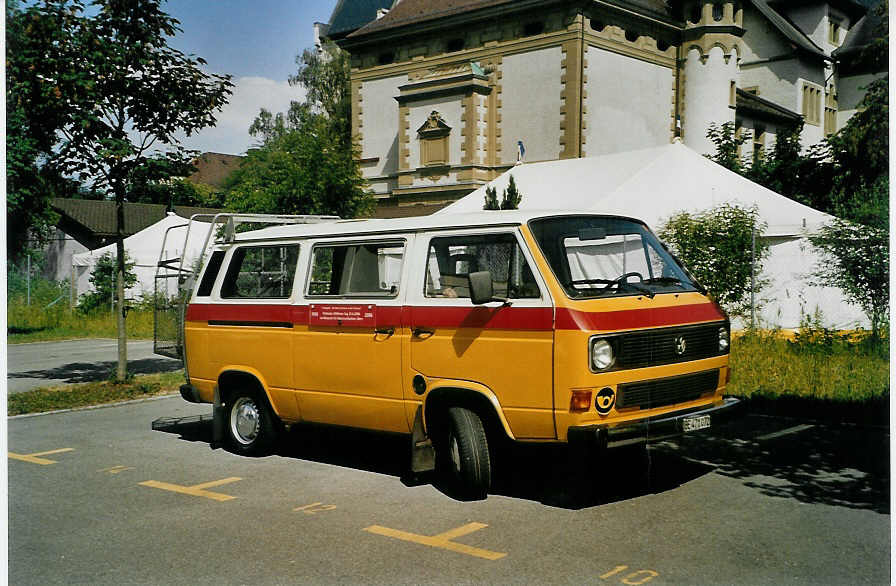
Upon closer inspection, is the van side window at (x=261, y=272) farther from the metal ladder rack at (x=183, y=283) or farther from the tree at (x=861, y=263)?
the tree at (x=861, y=263)

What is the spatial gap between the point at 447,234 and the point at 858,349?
9.21 metres

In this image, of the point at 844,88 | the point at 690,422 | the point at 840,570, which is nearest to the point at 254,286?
the point at 690,422

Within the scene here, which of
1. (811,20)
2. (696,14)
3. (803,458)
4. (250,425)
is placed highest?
(811,20)

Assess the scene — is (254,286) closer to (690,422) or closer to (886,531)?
(690,422)

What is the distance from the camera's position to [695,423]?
7.47 metres

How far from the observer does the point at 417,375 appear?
26.2ft

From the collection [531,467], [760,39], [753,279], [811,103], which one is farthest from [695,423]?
[811,103]

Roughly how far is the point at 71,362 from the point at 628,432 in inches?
593

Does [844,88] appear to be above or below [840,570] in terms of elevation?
above

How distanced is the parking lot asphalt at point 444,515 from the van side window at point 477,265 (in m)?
1.31

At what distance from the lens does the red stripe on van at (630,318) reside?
704 cm

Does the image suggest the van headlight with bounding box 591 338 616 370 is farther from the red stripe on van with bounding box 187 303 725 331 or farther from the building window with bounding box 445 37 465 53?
the building window with bounding box 445 37 465 53

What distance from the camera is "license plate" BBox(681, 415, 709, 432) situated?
739cm

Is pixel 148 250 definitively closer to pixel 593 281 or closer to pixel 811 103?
pixel 593 281
